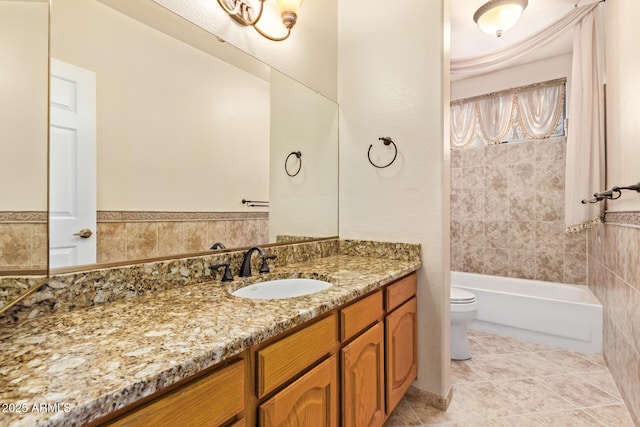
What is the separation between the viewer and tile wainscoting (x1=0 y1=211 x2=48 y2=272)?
2.27ft

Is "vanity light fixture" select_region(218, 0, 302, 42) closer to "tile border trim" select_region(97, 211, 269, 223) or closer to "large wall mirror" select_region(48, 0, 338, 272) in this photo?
"large wall mirror" select_region(48, 0, 338, 272)

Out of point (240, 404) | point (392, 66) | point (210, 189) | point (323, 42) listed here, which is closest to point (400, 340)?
point (240, 404)

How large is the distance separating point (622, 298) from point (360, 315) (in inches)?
67.1

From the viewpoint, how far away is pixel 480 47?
298 centimetres

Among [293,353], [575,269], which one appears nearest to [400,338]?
[293,353]

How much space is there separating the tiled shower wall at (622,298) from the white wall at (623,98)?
0.46 feet

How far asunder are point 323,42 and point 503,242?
279 centimetres

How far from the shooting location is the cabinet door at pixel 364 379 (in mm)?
1095

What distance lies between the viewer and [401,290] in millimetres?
1516

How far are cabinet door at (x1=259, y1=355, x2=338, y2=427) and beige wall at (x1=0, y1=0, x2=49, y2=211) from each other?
2.56ft

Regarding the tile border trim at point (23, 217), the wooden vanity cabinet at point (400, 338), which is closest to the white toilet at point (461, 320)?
the wooden vanity cabinet at point (400, 338)

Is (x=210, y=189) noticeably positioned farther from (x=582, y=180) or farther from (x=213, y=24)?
(x=582, y=180)

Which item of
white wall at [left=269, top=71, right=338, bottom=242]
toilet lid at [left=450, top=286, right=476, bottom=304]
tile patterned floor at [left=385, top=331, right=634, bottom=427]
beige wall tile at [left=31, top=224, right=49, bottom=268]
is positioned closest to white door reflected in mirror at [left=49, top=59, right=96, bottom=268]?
beige wall tile at [left=31, top=224, right=49, bottom=268]

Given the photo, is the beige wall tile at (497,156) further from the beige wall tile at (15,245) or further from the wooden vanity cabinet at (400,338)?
the beige wall tile at (15,245)
